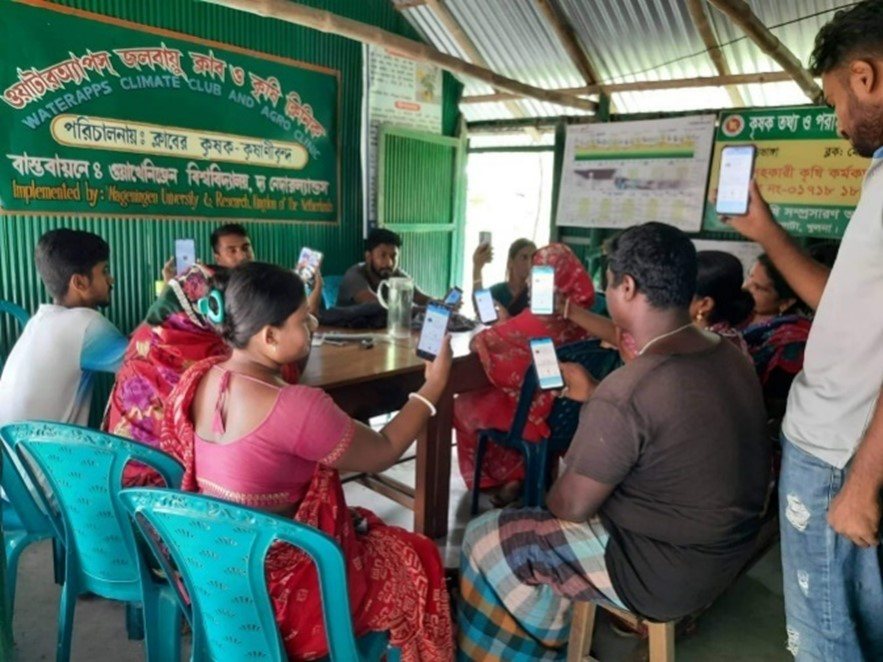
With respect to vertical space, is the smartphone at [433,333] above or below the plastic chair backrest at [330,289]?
above

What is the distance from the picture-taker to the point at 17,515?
1.80 m

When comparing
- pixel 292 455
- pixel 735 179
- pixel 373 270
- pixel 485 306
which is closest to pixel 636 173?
pixel 373 270

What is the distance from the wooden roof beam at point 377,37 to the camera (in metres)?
3.00

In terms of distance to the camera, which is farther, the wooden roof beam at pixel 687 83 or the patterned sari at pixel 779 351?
the wooden roof beam at pixel 687 83

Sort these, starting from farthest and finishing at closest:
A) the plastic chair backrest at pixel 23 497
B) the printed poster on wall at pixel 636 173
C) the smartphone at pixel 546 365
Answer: the printed poster on wall at pixel 636 173
the smartphone at pixel 546 365
the plastic chair backrest at pixel 23 497

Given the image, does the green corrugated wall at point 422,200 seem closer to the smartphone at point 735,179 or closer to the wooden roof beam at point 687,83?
the wooden roof beam at point 687,83

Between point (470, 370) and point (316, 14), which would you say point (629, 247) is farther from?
point (316, 14)

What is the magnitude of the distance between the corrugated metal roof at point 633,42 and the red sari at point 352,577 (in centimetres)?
360

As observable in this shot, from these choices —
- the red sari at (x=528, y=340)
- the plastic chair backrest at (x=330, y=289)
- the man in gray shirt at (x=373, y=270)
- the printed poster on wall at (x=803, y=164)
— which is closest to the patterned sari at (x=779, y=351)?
the red sari at (x=528, y=340)

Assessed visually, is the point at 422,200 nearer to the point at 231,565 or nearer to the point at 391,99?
the point at 391,99

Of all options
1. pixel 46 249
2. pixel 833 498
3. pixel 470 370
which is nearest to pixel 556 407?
pixel 470 370

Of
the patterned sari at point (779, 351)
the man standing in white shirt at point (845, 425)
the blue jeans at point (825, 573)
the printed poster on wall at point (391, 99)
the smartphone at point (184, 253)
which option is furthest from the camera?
the printed poster on wall at point (391, 99)

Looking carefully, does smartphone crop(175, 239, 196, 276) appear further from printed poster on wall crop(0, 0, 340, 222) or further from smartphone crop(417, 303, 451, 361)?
smartphone crop(417, 303, 451, 361)

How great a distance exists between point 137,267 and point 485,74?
2411mm
